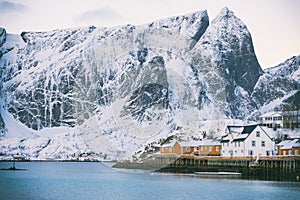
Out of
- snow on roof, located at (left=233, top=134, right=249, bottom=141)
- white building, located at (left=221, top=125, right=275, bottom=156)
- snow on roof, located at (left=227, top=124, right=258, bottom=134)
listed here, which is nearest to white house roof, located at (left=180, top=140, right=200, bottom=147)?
snow on roof, located at (left=227, top=124, right=258, bottom=134)

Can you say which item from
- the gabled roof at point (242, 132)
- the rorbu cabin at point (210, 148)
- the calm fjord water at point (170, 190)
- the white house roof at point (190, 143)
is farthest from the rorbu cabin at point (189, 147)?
the calm fjord water at point (170, 190)

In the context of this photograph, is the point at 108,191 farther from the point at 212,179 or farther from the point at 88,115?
the point at 88,115

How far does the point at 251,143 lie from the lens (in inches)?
1859

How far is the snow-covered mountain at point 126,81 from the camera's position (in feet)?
416

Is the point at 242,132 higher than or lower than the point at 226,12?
lower

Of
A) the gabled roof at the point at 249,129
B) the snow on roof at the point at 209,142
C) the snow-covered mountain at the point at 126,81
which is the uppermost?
the snow-covered mountain at the point at 126,81

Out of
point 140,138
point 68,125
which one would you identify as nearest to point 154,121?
point 140,138

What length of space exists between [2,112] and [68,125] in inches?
762

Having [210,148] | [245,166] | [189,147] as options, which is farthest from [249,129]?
[189,147]

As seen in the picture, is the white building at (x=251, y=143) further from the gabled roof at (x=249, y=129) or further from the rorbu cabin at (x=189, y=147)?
the rorbu cabin at (x=189, y=147)

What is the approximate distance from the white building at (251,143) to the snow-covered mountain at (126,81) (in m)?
63.3

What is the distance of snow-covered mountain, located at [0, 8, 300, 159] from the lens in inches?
4988

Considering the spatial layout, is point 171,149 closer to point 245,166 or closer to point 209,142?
point 209,142

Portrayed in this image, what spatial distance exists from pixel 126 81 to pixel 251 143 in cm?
8985
